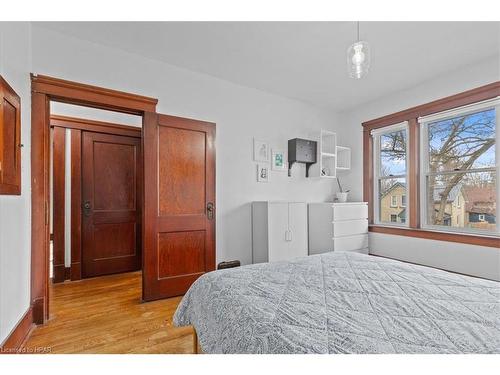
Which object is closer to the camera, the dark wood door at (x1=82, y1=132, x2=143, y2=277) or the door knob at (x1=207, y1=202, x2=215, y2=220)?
the door knob at (x1=207, y1=202, x2=215, y2=220)

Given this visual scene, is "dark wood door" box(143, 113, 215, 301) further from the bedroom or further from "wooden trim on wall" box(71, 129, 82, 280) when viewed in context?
"wooden trim on wall" box(71, 129, 82, 280)

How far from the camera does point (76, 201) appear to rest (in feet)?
11.1

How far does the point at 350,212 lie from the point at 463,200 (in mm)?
1257

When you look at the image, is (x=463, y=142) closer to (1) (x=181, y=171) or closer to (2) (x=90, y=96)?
(1) (x=181, y=171)

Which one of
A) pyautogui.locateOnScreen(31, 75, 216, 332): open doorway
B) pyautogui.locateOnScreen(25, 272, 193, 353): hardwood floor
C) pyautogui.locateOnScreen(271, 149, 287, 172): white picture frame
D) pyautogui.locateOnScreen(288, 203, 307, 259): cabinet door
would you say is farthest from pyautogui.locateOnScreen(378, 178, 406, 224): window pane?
pyautogui.locateOnScreen(25, 272, 193, 353): hardwood floor

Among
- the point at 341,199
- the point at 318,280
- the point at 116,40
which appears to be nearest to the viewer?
the point at 318,280

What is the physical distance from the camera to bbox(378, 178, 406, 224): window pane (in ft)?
12.0

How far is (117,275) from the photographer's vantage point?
356 centimetres

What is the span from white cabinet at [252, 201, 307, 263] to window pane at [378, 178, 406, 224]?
1287mm

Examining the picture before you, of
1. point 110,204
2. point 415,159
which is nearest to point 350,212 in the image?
point 415,159

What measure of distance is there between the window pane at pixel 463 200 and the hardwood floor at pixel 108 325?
317 centimetres

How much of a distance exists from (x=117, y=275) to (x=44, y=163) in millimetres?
1935
